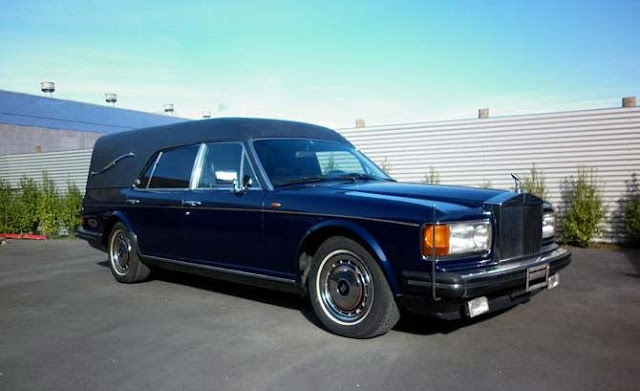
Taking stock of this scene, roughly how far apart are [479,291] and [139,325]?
305cm

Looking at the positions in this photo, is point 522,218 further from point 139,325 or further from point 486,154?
point 486,154

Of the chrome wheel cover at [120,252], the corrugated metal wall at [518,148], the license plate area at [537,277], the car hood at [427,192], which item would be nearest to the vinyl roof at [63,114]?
the corrugated metal wall at [518,148]

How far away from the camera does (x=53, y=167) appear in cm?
1611

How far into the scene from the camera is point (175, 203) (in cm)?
604

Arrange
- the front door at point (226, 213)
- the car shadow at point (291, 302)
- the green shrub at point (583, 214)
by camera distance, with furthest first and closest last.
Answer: the green shrub at point (583, 214)
the front door at point (226, 213)
the car shadow at point (291, 302)

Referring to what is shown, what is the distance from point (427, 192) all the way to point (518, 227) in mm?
779

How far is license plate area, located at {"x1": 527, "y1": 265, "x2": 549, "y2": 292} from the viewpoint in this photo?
432 cm

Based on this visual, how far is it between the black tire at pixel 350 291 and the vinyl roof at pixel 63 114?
2201 centimetres

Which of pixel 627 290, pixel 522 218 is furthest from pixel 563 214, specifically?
pixel 522 218

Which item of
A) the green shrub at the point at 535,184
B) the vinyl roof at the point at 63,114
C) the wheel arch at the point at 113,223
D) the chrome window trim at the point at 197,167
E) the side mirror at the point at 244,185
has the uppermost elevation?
the vinyl roof at the point at 63,114

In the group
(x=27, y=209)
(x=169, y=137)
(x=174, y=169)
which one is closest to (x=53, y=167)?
(x=27, y=209)

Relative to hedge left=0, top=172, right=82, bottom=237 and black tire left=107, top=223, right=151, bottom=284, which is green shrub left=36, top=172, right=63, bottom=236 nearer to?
hedge left=0, top=172, right=82, bottom=237

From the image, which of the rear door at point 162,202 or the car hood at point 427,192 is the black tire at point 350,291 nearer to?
the car hood at point 427,192

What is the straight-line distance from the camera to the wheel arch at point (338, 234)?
4.17m
